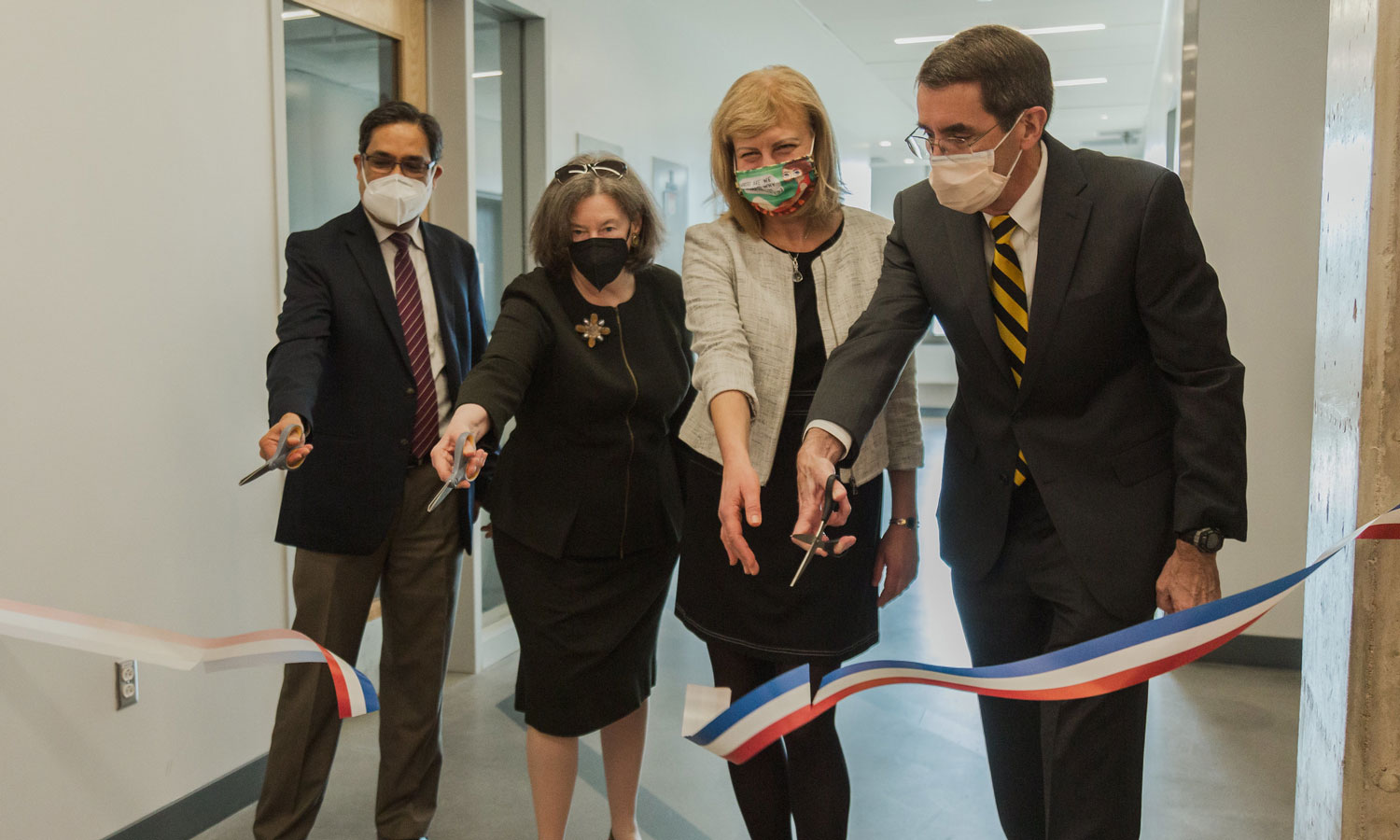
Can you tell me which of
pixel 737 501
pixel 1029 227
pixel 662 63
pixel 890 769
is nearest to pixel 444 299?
pixel 737 501

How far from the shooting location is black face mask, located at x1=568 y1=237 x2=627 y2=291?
2232 millimetres

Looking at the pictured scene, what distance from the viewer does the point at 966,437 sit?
178 cm

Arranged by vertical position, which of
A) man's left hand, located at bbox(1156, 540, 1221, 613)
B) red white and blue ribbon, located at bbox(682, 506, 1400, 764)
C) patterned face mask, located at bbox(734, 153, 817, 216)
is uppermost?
patterned face mask, located at bbox(734, 153, 817, 216)

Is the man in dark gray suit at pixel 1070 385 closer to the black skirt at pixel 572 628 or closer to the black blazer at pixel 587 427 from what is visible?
the black blazer at pixel 587 427

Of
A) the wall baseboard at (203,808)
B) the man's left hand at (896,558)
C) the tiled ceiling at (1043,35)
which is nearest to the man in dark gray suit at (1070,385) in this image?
the man's left hand at (896,558)

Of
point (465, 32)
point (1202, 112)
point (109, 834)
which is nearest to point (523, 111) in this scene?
point (465, 32)

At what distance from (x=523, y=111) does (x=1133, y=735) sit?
3880mm

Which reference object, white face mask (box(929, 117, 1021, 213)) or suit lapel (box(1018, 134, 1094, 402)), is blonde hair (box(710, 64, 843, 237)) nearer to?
white face mask (box(929, 117, 1021, 213))

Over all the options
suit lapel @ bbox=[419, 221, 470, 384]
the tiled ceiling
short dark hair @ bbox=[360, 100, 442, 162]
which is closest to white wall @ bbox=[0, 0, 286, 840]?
short dark hair @ bbox=[360, 100, 442, 162]

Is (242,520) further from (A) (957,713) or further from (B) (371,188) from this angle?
(A) (957,713)

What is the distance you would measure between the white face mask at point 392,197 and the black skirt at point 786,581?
42.5 inches

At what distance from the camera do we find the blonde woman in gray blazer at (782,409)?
1881 millimetres

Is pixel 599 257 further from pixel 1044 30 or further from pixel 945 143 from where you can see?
pixel 1044 30

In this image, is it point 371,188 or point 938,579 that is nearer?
point 371,188
